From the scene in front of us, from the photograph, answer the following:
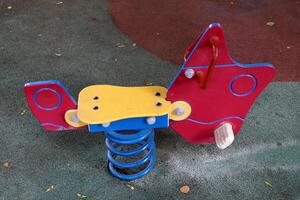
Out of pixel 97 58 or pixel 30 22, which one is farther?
pixel 30 22

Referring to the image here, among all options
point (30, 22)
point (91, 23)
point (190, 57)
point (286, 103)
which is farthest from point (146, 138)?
point (30, 22)

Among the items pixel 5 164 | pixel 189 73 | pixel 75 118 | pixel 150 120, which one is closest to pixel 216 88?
pixel 189 73

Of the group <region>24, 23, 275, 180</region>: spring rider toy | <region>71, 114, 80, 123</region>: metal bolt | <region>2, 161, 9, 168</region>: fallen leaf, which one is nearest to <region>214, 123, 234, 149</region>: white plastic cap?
<region>24, 23, 275, 180</region>: spring rider toy

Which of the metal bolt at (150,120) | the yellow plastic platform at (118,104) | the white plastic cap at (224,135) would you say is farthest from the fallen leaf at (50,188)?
the white plastic cap at (224,135)

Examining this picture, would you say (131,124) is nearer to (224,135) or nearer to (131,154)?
(131,154)

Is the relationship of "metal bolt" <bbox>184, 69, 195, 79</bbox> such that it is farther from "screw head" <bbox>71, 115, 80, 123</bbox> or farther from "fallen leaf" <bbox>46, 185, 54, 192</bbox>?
"fallen leaf" <bbox>46, 185, 54, 192</bbox>

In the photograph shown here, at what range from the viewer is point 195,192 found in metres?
1.31

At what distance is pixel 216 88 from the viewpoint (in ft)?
3.98

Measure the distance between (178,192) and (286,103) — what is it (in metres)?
0.66

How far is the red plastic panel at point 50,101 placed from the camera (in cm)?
118

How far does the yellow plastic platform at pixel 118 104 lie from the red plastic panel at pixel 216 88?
0.19ft

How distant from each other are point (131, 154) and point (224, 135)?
0.31 metres

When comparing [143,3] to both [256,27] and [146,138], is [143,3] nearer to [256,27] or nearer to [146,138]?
[256,27]

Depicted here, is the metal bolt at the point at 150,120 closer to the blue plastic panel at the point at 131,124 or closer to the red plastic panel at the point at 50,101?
the blue plastic panel at the point at 131,124
